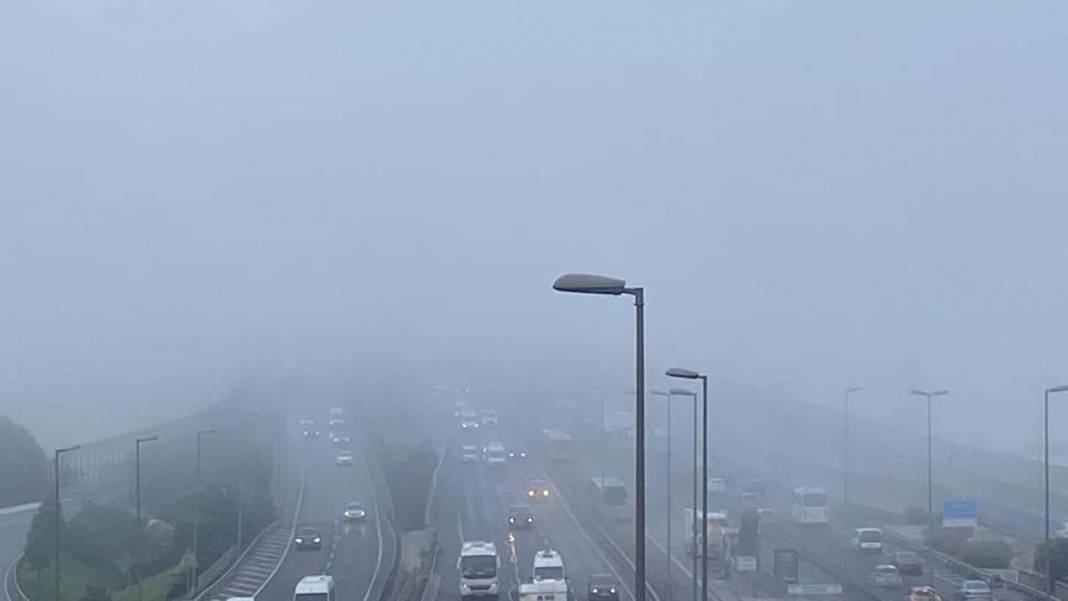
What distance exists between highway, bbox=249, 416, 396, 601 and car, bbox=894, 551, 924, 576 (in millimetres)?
12040

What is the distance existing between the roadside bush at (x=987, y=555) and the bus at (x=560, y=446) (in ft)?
85.2

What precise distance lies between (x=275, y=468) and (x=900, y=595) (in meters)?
34.2

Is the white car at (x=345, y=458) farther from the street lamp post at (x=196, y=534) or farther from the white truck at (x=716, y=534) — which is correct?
the white truck at (x=716, y=534)

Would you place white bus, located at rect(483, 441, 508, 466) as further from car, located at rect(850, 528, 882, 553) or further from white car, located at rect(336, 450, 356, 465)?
car, located at rect(850, 528, 882, 553)

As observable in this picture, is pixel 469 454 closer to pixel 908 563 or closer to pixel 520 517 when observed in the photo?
pixel 520 517

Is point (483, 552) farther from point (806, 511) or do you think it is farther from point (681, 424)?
point (681, 424)

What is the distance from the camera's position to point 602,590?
98.9 ft

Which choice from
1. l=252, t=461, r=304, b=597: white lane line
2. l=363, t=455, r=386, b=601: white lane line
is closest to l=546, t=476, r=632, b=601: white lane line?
l=363, t=455, r=386, b=601: white lane line

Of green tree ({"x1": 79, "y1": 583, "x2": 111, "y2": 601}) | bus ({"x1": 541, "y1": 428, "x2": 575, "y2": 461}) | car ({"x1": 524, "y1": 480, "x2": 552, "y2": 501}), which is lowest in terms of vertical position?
car ({"x1": 524, "y1": 480, "x2": 552, "y2": 501})

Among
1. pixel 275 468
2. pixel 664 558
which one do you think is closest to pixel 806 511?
pixel 664 558

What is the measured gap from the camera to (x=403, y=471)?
55625 mm

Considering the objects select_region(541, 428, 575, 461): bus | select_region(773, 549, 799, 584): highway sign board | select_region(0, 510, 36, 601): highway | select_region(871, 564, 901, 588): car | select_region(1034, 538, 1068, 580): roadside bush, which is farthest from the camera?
select_region(541, 428, 575, 461): bus

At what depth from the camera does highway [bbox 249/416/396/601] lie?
35.6 meters

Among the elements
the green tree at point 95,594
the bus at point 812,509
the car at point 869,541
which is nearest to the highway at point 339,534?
the green tree at point 95,594
